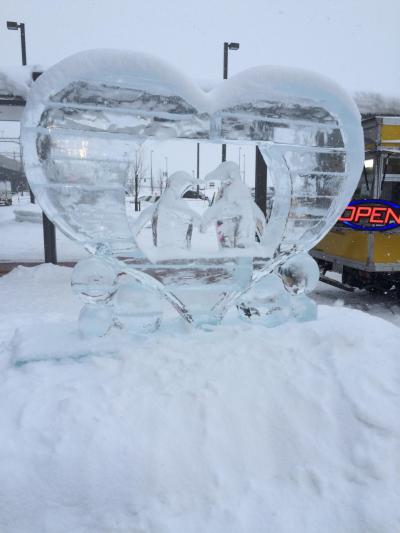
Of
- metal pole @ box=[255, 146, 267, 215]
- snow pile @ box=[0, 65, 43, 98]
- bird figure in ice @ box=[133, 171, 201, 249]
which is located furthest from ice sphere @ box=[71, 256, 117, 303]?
metal pole @ box=[255, 146, 267, 215]

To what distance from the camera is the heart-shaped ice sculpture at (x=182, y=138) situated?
2326mm

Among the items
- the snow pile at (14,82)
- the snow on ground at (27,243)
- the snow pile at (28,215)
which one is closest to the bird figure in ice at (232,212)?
the snow pile at (14,82)

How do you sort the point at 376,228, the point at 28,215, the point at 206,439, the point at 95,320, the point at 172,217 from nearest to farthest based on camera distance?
the point at 206,439
the point at 95,320
the point at 172,217
the point at 376,228
the point at 28,215

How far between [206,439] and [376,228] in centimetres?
451

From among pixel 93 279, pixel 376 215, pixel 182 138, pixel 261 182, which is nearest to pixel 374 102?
pixel 376 215

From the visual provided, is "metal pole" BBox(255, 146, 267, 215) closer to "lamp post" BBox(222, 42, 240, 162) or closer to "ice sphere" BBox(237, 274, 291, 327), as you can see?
"lamp post" BBox(222, 42, 240, 162)

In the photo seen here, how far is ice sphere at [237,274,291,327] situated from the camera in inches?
117

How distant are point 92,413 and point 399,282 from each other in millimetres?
5187

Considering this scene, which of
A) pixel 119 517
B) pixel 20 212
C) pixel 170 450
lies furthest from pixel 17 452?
pixel 20 212

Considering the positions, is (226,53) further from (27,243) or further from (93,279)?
(93,279)

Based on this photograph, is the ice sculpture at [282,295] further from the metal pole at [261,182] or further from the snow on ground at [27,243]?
the metal pole at [261,182]

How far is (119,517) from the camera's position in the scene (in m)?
1.69

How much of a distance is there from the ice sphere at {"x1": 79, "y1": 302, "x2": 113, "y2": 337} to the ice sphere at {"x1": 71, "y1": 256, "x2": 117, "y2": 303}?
5 centimetres

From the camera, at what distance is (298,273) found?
118 inches
